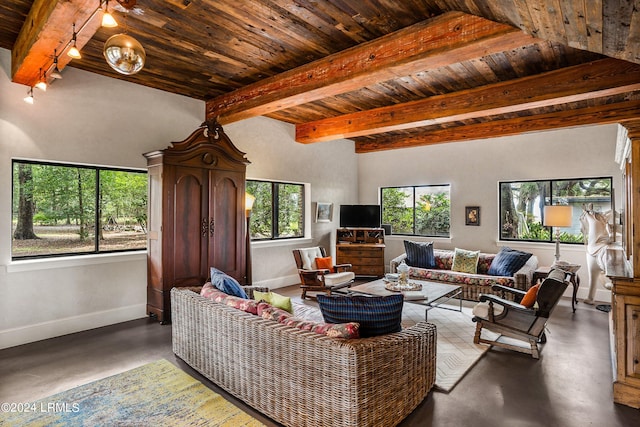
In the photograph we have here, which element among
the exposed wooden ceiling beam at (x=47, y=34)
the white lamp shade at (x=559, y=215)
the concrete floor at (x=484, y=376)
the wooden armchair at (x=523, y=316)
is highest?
the exposed wooden ceiling beam at (x=47, y=34)

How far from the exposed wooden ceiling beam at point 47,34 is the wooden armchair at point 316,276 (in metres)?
4.05

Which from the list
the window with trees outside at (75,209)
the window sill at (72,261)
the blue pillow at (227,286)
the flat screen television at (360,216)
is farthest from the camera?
the flat screen television at (360,216)

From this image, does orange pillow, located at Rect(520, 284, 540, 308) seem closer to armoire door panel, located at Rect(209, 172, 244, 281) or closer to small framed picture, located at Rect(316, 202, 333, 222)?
armoire door panel, located at Rect(209, 172, 244, 281)

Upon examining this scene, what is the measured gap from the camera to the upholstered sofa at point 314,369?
204 cm

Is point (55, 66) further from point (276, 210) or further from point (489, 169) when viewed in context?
point (489, 169)

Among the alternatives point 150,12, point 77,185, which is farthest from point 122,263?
point 150,12

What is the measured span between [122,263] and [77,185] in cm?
112

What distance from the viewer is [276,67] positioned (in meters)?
4.09

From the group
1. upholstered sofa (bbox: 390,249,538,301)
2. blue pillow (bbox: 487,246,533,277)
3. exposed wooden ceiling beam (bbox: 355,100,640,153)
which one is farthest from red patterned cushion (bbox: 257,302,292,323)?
exposed wooden ceiling beam (bbox: 355,100,640,153)

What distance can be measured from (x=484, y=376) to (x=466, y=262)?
3303 mm

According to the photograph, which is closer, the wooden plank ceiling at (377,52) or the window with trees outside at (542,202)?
the wooden plank ceiling at (377,52)

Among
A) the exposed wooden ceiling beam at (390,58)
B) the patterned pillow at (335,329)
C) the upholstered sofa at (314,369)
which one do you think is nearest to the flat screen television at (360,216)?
the exposed wooden ceiling beam at (390,58)

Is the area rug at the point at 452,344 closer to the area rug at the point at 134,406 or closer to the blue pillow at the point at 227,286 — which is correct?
the area rug at the point at 134,406

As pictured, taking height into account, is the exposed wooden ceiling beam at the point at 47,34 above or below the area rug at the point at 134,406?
above
